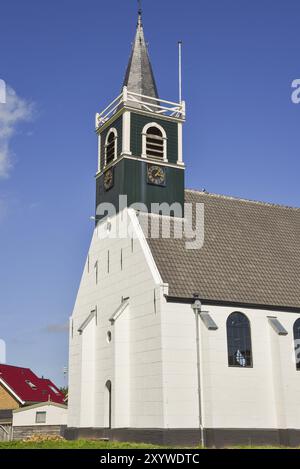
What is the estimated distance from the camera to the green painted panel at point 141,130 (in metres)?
35.4

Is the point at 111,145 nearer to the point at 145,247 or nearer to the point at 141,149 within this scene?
the point at 141,149

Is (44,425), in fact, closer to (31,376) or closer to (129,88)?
(31,376)

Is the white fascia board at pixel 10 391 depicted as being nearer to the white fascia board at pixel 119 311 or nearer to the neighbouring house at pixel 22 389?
the neighbouring house at pixel 22 389

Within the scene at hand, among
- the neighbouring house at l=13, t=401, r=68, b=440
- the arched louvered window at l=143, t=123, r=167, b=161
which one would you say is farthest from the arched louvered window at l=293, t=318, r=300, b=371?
the neighbouring house at l=13, t=401, r=68, b=440

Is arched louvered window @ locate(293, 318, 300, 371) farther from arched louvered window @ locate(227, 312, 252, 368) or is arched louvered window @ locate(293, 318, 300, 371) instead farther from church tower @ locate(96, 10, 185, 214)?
church tower @ locate(96, 10, 185, 214)

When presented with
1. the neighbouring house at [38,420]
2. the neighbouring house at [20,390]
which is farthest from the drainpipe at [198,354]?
the neighbouring house at [20,390]

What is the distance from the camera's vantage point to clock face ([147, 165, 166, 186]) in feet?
115

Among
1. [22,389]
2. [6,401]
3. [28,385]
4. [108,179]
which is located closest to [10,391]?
[6,401]

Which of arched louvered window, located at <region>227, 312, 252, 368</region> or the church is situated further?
arched louvered window, located at <region>227, 312, 252, 368</region>

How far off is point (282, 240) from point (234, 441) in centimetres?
1411

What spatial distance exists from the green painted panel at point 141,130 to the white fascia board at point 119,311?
9369 millimetres

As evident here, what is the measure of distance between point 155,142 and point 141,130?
122 centimetres

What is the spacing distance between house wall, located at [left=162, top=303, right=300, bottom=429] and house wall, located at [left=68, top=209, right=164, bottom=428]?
80cm

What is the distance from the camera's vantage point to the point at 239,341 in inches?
1219
